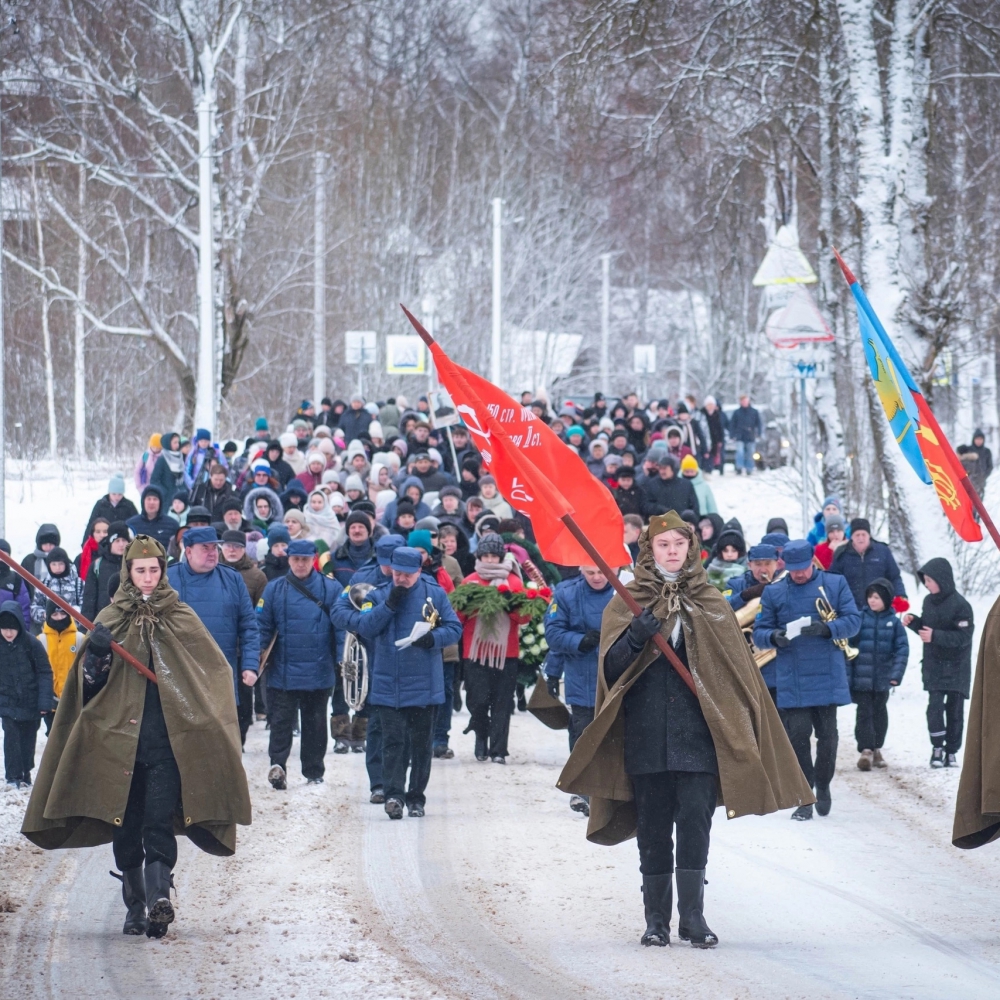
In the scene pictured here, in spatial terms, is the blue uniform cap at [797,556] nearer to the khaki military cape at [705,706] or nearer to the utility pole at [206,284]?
the khaki military cape at [705,706]

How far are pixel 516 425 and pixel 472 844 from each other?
106 inches

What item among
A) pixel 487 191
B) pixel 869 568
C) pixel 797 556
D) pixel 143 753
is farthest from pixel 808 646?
pixel 487 191

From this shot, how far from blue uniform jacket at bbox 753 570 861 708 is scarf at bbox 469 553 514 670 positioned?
2452mm

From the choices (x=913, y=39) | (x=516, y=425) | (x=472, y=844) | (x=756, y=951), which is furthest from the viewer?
(x=913, y=39)

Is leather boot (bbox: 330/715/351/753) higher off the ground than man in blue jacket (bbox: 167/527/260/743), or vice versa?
man in blue jacket (bbox: 167/527/260/743)

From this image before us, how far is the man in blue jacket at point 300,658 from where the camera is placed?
10859 millimetres

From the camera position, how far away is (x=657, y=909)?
671 centimetres

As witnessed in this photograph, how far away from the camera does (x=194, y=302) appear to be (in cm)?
4047

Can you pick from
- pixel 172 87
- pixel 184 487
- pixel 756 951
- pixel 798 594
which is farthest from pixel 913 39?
pixel 172 87

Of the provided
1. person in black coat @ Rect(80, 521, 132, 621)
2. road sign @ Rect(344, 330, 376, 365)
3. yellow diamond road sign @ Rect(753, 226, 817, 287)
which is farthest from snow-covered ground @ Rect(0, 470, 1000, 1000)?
road sign @ Rect(344, 330, 376, 365)

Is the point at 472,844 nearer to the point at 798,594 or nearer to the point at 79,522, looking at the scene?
the point at 798,594

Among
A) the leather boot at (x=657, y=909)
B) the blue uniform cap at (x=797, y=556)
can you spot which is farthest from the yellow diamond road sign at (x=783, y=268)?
the leather boot at (x=657, y=909)

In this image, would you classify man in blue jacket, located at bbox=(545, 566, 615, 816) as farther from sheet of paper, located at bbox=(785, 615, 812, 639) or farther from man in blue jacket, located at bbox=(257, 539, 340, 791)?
man in blue jacket, located at bbox=(257, 539, 340, 791)

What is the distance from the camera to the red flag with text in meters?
7.08
